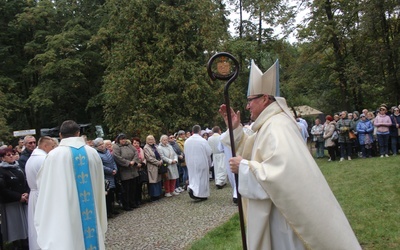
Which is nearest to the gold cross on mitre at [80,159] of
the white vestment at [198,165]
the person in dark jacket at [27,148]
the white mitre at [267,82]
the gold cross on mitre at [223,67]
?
the gold cross on mitre at [223,67]

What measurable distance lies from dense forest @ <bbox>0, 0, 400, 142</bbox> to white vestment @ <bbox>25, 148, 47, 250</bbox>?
16.2 meters

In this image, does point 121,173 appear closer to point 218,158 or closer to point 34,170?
point 218,158

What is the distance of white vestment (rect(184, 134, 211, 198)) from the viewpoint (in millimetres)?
11242

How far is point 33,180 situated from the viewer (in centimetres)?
680

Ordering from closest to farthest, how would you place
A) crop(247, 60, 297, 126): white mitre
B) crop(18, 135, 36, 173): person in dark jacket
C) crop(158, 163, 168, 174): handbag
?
crop(247, 60, 297, 126): white mitre
crop(18, 135, 36, 173): person in dark jacket
crop(158, 163, 168, 174): handbag

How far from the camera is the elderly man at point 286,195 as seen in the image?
124 inches

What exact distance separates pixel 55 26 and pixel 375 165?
27154 mm

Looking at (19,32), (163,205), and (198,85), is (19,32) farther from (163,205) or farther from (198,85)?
(163,205)

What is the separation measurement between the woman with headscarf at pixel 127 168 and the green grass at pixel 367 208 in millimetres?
3504

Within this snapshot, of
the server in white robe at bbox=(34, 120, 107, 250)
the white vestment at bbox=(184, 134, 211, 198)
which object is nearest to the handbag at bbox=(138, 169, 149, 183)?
the white vestment at bbox=(184, 134, 211, 198)

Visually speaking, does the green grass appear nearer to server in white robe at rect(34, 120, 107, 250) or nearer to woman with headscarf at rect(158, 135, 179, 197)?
server in white robe at rect(34, 120, 107, 250)

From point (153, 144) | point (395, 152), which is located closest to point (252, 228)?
point (153, 144)

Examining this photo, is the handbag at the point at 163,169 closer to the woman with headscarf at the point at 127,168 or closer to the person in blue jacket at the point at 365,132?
the woman with headscarf at the point at 127,168

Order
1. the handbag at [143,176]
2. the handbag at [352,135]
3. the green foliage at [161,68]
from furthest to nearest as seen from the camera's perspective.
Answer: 1. the green foliage at [161,68]
2. the handbag at [352,135]
3. the handbag at [143,176]
